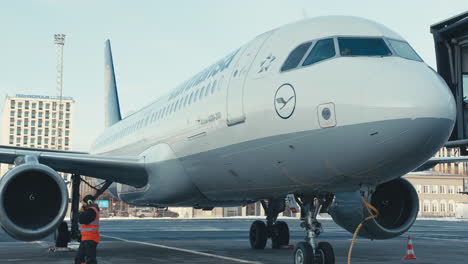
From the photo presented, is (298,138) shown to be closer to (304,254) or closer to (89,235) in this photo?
(304,254)

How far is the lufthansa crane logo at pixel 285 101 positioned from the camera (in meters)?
8.12

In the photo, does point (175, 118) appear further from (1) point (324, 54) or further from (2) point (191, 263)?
(1) point (324, 54)

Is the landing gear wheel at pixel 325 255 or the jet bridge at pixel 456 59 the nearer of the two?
the landing gear wheel at pixel 325 255

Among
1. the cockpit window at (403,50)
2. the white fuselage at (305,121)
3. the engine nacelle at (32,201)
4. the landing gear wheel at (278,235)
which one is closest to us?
the white fuselage at (305,121)

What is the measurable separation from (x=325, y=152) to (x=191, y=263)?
5164mm

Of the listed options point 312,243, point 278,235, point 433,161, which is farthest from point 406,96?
point 278,235

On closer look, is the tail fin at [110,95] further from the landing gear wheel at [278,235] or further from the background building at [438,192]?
the background building at [438,192]

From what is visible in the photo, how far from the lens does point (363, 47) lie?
8219 millimetres

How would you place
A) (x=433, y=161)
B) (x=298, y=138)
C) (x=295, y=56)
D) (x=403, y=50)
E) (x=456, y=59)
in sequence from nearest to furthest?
(x=298, y=138), (x=403, y=50), (x=295, y=56), (x=433, y=161), (x=456, y=59)

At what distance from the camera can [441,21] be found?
17938 mm

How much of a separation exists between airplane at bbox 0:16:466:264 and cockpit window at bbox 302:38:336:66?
2 centimetres

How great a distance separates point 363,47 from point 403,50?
625 millimetres

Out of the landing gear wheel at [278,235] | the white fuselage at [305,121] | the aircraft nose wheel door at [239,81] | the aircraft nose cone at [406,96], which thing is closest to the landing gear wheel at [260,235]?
the landing gear wheel at [278,235]

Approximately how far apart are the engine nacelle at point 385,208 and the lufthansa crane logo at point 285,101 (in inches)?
118
